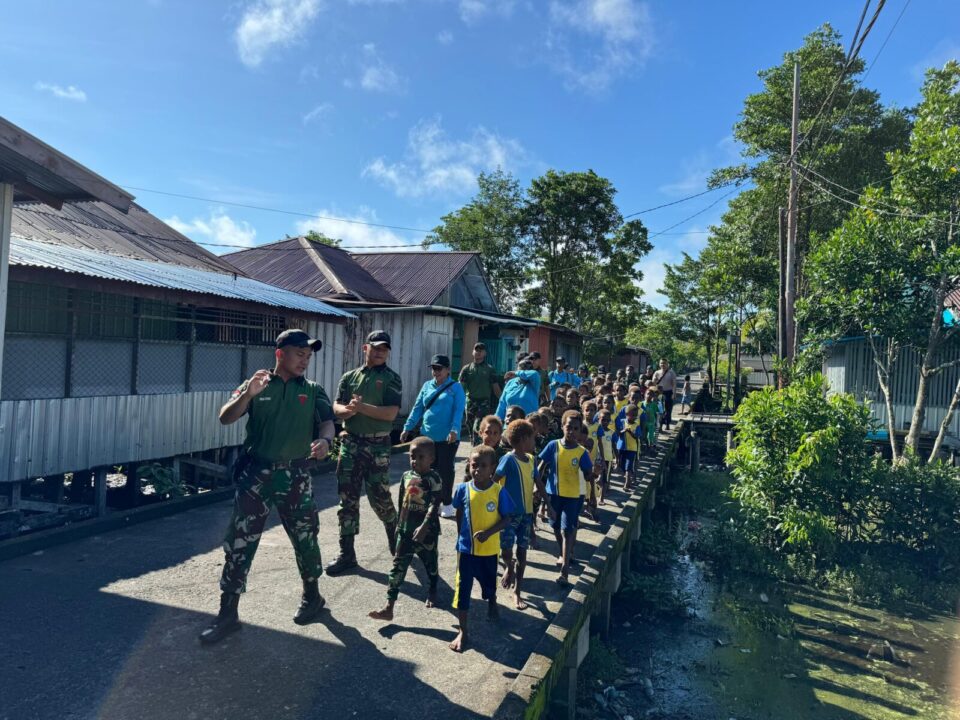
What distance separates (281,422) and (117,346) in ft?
14.5

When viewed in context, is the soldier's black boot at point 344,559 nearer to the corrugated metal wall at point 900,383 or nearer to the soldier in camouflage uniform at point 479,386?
the soldier in camouflage uniform at point 479,386

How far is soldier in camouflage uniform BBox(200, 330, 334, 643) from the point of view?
4016 mm

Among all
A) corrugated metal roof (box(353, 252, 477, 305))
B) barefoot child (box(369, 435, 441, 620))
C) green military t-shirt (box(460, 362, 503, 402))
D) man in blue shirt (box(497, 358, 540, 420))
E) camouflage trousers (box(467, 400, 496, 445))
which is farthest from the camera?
corrugated metal roof (box(353, 252, 477, 305))

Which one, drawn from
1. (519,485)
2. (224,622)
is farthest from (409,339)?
(224,622)

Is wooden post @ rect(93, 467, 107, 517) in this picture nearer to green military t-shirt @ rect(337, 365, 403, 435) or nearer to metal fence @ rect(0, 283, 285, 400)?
metal fence @ rect(0, 283, 285, 400)

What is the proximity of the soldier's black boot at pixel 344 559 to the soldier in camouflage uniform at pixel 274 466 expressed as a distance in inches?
42.0

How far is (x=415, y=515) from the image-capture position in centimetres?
447

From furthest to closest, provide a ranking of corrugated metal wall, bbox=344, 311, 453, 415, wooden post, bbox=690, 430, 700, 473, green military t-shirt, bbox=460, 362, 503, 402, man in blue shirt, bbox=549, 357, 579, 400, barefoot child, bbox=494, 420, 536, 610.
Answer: wooden post, bbox=690, 430, 700, 473 → corrugated metal wall, bbox=344, 311, 453, 415 → man in blue shirt, bbox=549, 357, 579, 400 → green military t-shirt, bbox=460, 362, 503, 402 → barefoot child, bbox=494, 420, 536, 610

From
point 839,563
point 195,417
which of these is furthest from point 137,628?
point 839,563

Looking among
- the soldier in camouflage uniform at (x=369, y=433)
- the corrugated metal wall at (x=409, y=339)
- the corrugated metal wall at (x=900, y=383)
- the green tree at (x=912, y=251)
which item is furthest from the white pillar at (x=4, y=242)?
the corrugated metal wall at (x=900, y=383)

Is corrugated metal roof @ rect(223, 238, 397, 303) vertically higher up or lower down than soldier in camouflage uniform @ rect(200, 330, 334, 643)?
higher up

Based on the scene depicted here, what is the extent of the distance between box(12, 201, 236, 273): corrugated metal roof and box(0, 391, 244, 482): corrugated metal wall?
226cm

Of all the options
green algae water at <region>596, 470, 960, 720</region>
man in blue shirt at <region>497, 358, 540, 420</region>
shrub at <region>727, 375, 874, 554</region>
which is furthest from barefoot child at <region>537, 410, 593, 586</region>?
shrub at <region>727, 375, 874, 554</region>

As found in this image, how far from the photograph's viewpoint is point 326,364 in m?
11.7
